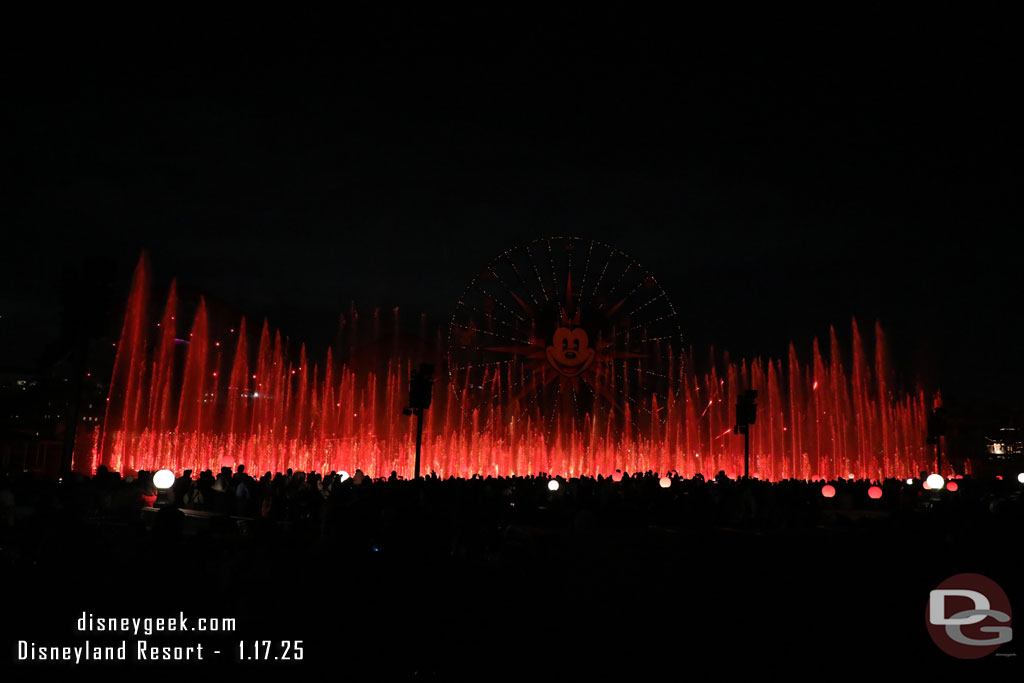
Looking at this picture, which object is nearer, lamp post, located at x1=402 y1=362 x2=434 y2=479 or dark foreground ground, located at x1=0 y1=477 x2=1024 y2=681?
dark foreground ground, located at x1=0 y1=477 x2=1024 y2=681

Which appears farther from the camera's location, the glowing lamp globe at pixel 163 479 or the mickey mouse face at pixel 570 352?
the mickey mouse face at pixel 570 352

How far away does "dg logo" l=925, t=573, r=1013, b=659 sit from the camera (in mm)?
5734

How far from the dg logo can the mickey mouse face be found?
28.8m

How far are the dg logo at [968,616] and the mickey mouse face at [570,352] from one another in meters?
28.8

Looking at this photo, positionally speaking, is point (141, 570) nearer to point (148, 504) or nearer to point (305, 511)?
point (305, 511)

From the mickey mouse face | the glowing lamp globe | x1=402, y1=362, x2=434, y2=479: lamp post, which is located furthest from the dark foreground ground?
the mickey mouse face

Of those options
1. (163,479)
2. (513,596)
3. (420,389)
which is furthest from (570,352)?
(513,596)

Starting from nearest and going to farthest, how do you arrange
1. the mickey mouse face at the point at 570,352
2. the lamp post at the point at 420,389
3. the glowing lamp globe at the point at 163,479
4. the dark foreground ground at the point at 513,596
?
the dark foreground ground at the point at 513,596
the glowing lamp globe at the point at 163,479
the lamp post at the point at 420,389
the mickey mouse face at the point at 570,352

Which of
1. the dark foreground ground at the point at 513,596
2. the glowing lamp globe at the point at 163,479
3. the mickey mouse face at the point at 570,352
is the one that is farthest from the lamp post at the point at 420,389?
the mickey mouse face at the point at 570,352

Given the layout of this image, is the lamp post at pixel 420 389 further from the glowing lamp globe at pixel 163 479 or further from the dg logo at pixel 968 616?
the dg logo at pixel 968 616

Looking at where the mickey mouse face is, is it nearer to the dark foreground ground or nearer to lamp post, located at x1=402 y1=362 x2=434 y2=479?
lamp post, located at x1=402 y1=362 x2=434 y2=479

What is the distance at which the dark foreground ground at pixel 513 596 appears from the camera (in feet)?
18.7

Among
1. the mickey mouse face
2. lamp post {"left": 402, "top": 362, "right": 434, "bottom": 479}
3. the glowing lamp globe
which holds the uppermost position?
the mickey mouse face

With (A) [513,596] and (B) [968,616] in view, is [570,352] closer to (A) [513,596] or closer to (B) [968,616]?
(A) [513,596]
